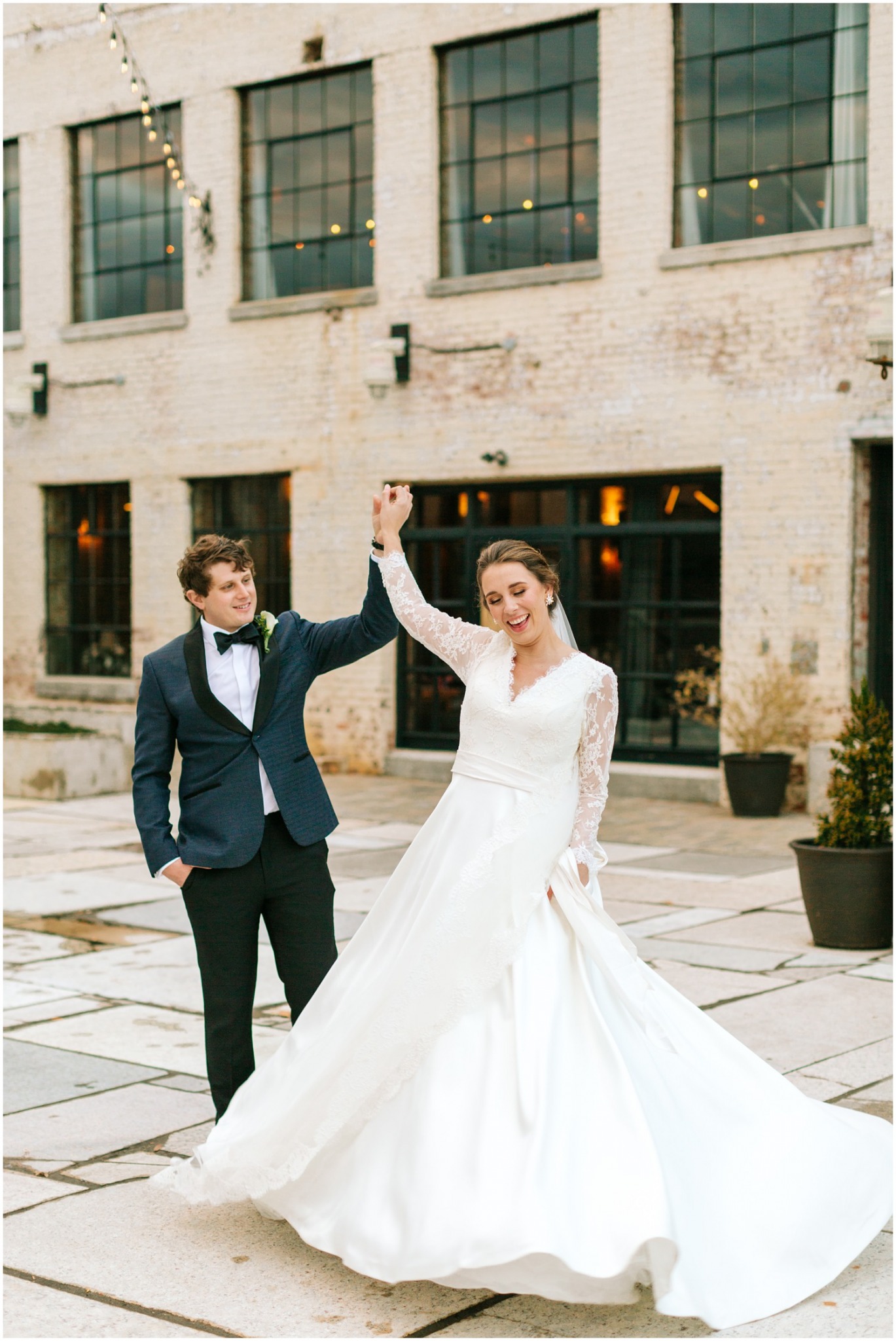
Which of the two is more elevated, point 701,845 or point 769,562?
point 769,562

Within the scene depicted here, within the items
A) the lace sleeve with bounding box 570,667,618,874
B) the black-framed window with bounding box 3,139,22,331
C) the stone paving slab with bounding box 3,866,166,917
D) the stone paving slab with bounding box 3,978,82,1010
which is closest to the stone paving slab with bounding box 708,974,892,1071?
the lace sleeve with bounding box 570,667,618,874

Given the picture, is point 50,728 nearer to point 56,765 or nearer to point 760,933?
point 56,765

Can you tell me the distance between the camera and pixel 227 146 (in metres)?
14.8

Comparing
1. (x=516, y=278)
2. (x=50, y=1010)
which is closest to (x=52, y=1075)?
(x=50, y=1010)

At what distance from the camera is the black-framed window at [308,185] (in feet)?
46.6

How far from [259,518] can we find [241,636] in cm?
1108

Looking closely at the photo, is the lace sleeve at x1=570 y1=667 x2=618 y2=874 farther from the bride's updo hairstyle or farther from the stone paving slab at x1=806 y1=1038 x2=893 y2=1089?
the stone paving slab at x1=806 y1=1038 x2=893 y2=1089

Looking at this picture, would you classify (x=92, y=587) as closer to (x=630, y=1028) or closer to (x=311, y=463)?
(x=311, y=463)

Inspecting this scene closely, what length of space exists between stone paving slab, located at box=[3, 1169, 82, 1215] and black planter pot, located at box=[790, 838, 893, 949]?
4.19 meters

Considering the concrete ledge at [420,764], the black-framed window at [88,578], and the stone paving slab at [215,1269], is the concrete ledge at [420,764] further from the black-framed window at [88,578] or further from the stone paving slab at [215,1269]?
the stone paving slab at [215,1269]

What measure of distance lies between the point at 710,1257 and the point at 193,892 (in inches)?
68.2

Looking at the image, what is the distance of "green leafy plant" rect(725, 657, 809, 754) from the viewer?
39.0ft

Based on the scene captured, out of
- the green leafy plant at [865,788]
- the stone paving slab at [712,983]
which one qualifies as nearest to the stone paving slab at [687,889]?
the green leafy plant at [865,788]

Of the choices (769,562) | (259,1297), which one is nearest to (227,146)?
(769,562)
